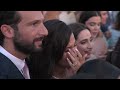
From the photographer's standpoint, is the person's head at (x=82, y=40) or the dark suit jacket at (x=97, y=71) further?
the person's head at (x=82, y=40)

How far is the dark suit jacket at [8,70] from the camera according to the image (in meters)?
1.68

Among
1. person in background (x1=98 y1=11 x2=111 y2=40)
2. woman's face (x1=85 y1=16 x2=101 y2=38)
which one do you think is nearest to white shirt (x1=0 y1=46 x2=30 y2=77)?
woman's face (x1=85 y1=16 x2=101 y2=38)

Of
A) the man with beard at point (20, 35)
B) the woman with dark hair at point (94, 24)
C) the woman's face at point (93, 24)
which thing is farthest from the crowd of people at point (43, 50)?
the woman's face at point (93, 24)

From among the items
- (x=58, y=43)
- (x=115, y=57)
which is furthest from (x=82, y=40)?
(x=58, y=43)

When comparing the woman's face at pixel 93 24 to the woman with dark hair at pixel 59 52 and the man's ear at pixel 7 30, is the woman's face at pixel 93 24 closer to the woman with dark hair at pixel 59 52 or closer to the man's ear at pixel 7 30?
the woman with dark hair at pixel 59 52

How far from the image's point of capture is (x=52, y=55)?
6.86 feet

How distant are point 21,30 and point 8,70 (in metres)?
0.27

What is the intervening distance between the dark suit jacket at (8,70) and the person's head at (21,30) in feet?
0.46

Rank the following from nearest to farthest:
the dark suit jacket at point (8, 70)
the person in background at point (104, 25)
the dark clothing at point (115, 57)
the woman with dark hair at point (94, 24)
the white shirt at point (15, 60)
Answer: the dark suit jacket at point (8, 70) → the white shirt at point (15, 60) → the dark clothing at point (115, 57) → the woman with dark hair at point (94, 24) → the person in background at point (104, 25)

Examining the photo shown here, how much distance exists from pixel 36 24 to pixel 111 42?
2.17 m

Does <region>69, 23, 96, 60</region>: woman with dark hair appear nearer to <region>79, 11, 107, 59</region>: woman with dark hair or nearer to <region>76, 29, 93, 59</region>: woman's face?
<region>76, 29, 93, 59</region>: woman's face

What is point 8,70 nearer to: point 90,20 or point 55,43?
point 55,43
